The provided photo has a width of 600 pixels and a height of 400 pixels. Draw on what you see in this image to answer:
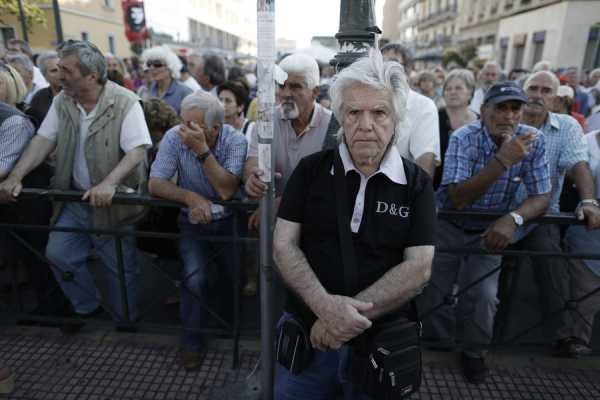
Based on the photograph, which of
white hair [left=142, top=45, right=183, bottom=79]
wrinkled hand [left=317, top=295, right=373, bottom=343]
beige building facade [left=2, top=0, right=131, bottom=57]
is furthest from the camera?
beige building facade [left=2, top=0, right=131, bottom=57]

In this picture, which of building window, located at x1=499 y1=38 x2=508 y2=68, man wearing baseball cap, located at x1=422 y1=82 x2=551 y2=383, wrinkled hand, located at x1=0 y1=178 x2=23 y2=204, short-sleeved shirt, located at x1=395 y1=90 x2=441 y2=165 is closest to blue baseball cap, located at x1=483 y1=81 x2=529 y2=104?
man wearing baseball cap, located at x1=422 y1=82 x2=551 y2=383

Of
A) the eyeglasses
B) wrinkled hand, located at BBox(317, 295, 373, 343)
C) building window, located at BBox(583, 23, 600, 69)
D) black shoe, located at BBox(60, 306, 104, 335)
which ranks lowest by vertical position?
black shoe, located at BBox(60, 306, 104, 335)

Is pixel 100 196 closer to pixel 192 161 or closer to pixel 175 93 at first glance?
pixel 192 161

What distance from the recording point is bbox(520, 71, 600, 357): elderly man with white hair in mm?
2852

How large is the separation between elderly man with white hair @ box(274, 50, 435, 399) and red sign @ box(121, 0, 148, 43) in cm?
1609

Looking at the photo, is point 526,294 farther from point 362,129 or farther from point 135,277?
point 135,277

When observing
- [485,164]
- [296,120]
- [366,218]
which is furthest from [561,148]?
[366,218]

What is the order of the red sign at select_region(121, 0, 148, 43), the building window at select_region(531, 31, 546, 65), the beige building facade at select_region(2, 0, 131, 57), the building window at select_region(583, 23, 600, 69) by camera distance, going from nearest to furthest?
the red sign at select_region(121, 0, 148, 43)
the building window at select_region(583, 23, 600, 69)
the beige building facade at select_region(2, 0, 131, 57)
the building window at select_region(531, 31, 546, 65)

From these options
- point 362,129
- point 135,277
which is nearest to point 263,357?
point 362,129

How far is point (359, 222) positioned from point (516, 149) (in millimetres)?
1247

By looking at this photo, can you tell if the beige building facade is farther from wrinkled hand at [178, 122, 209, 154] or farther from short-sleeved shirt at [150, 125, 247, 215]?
wrinkled hand at [178, 122, 209, 154]

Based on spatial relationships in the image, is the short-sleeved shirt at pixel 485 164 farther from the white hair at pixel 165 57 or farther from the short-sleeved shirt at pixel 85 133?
the white hair at pixel 165 57

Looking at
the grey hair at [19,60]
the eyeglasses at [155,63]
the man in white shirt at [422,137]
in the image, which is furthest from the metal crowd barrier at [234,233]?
the grey hair at [19,60]

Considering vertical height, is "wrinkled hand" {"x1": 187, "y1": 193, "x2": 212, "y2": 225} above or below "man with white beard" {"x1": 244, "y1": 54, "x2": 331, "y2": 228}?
below
